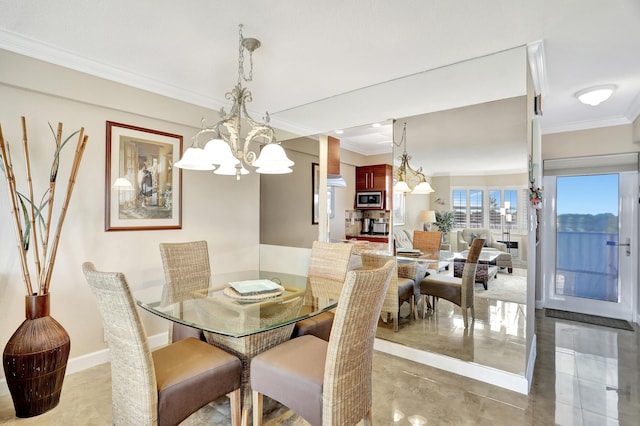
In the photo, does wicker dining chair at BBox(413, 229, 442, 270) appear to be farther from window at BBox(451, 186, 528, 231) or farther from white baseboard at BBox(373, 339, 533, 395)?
white baseboard at BBox(373, 339, 533, 395)

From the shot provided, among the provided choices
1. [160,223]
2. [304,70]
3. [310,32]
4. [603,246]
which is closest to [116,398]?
[160,223]

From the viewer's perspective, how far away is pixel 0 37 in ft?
6.97

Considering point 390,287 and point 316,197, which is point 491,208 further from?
point 316,197

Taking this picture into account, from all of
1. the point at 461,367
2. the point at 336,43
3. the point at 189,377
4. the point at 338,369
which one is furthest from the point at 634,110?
the point at 189,377

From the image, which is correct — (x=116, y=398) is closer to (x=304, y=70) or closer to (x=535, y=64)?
(x=304, y=70)

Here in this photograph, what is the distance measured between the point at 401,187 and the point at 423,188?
20 cm

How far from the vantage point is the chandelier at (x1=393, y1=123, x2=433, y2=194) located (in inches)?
113

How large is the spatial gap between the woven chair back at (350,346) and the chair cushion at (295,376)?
2.8 inches

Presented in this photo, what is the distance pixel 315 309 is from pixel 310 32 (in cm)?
179

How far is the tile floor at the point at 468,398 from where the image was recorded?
2.00m

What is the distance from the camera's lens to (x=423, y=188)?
2869mm

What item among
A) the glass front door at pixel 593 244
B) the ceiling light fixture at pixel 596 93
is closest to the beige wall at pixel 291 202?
the ceiling light fixture at pixel 596 93

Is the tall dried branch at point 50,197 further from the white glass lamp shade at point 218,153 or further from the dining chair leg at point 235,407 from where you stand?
the dining chair leg at point 235,407

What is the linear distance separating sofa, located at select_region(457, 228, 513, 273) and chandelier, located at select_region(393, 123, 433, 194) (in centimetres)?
49
